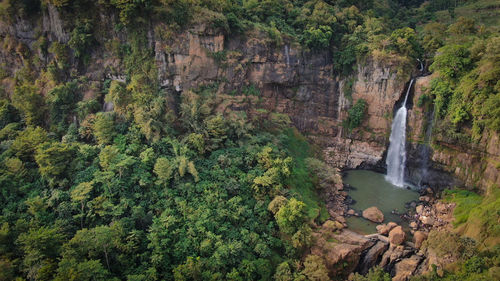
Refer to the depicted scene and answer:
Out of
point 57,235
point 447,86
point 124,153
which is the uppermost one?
point 447,86

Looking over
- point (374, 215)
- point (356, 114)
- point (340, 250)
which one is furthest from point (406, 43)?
point (340, 250)

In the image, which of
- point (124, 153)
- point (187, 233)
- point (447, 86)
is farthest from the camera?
point (447, 86)

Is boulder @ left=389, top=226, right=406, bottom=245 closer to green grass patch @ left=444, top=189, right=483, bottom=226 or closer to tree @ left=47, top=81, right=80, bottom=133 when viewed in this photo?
green grass patch @ left=444, top=189, right=483, bottom=226

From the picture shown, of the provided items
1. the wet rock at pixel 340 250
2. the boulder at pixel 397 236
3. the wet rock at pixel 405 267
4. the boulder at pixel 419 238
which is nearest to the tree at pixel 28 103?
the wet rock at pixel 340 250

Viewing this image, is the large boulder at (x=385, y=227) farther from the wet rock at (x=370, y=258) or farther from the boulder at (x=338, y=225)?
the boulder at (x=338, y=225)

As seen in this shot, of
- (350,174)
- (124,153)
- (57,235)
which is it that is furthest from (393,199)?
(57,235)

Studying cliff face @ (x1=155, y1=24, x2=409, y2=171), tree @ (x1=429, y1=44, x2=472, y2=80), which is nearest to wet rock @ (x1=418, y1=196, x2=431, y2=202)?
cliff face @ (x1=155, y1=24, x2=409, y2=171)

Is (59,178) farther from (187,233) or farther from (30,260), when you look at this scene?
(187,233)

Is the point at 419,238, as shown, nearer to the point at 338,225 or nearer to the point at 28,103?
the point at 338,225
